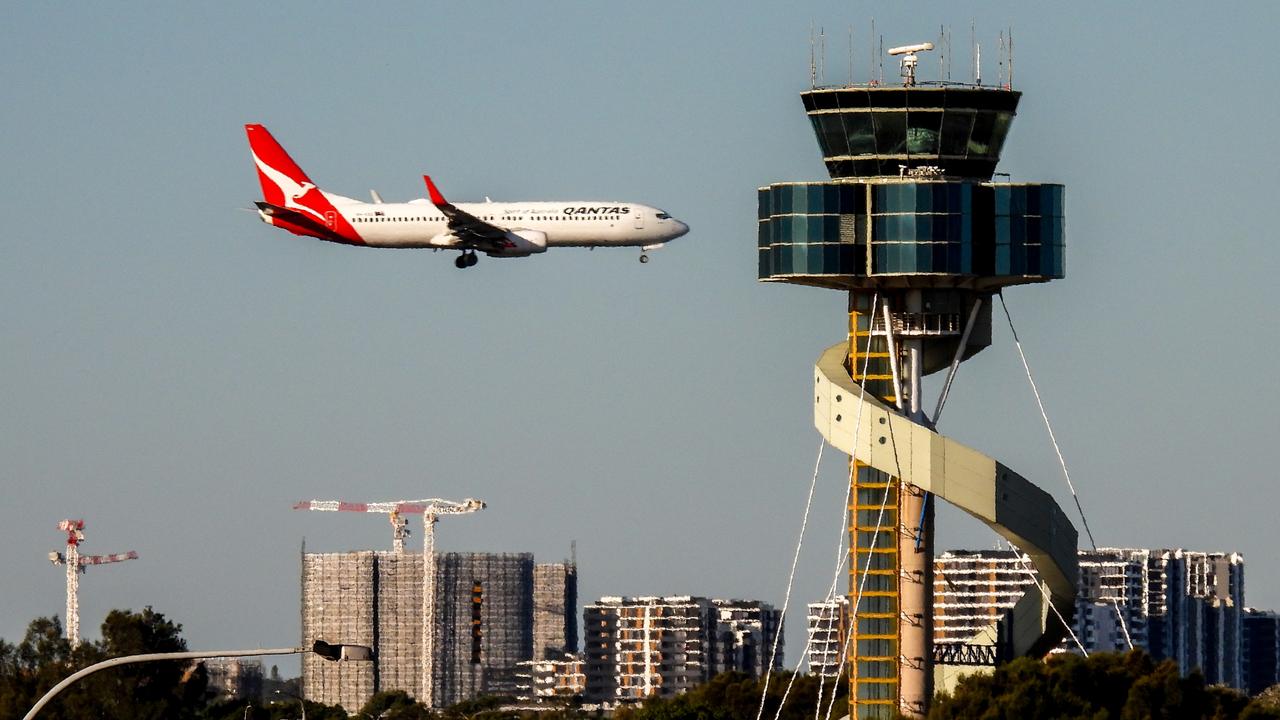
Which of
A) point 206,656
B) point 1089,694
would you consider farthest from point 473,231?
point 206,656

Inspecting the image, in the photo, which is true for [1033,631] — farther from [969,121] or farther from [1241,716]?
[969,121]

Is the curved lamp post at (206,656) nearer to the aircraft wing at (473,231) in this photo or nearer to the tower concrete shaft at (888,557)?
the tower concrete shaft at (888,557)

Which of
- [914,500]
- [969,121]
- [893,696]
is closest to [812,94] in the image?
[969,121]

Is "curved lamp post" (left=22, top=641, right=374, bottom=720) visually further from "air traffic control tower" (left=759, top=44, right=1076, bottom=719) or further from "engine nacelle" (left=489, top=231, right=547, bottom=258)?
"engine nacelle" (left=489, top=231, right=547, bottom=258)

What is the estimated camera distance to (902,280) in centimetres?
16800

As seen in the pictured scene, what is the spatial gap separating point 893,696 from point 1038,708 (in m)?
9.94

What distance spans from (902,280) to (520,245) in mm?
33330

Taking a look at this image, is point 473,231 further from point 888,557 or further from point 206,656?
point 206,656

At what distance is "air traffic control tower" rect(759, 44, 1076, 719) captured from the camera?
166 metres

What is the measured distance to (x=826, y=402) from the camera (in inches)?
6599

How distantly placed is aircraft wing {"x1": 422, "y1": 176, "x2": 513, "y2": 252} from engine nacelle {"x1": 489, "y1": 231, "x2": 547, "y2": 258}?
139 millimetres

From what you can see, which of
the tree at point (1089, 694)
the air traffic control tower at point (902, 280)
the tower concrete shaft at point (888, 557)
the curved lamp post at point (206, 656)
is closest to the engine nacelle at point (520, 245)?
the air traffic control tower at point (902, 280)

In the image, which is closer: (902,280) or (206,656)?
(206,656)

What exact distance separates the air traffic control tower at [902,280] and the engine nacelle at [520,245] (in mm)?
24307
